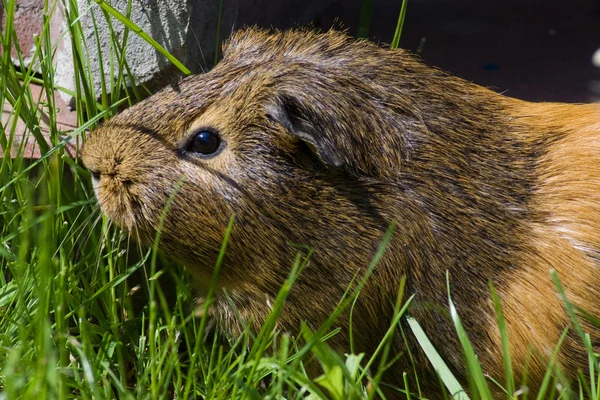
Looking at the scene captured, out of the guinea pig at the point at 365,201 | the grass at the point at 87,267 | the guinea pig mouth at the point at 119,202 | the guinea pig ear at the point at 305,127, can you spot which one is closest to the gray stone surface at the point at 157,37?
the grass at the point at 87,267

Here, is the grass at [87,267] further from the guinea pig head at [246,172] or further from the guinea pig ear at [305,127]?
the guinea pig ear at [305,127]

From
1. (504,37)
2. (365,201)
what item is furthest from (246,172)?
(504,37)

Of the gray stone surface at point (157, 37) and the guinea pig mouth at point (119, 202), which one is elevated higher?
the gray stone surface at point (157, 37)

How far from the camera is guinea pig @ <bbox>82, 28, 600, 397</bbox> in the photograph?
2414 millimetres

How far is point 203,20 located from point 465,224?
141 cm

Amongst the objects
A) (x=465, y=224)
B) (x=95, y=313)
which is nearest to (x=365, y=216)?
(x=465, y=224)

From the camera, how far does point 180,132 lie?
2.45 m

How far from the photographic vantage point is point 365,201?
8.08 feet

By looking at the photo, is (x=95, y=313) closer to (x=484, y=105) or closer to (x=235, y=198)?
(x=235, y=198)

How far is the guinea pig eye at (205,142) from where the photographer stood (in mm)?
2434

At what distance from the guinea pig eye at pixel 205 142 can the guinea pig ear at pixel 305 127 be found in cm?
20

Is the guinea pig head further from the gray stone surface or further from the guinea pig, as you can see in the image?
the gray stone surface

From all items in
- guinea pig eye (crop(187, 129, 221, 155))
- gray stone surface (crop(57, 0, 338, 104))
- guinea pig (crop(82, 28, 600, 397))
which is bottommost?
guinea pig (crop(82, 28, 600, 397))

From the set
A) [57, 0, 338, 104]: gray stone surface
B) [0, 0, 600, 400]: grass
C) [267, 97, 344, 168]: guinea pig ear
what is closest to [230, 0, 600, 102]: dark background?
[57, 0, 338, 104]: gray stone surface
